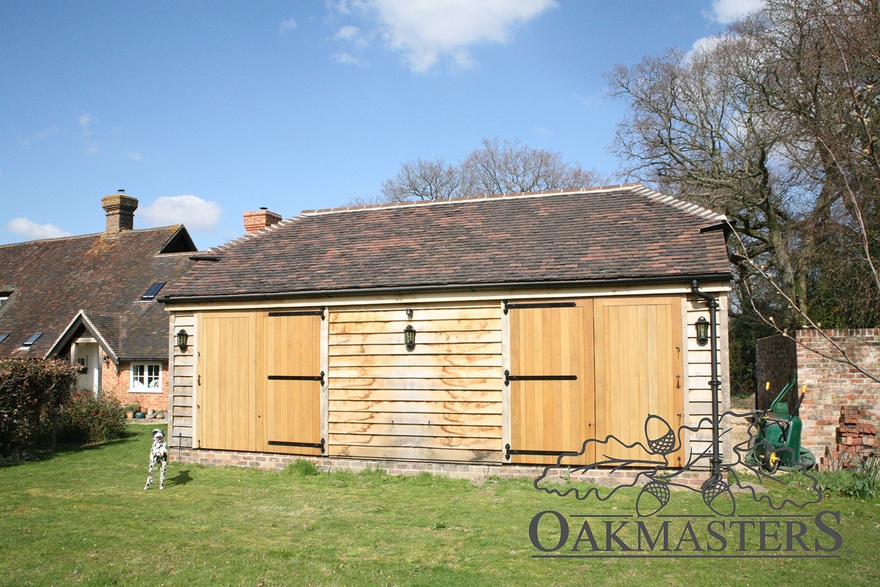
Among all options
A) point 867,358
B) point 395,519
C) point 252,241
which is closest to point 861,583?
point 395,519

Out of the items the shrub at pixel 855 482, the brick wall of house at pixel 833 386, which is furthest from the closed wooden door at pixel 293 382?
the brick wall of house at pixel 833 386

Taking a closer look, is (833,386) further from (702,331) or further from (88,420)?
(88,420)

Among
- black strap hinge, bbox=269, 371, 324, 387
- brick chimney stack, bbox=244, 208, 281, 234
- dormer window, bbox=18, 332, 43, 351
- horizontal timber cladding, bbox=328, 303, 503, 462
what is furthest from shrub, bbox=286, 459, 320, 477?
dormer window, bbox=18, 332, 43, 351

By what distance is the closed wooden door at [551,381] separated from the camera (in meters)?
10.3

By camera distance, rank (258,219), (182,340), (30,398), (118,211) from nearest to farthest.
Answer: (182,340), (30,398), (258,219), (118,211)

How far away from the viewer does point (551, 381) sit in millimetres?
10469

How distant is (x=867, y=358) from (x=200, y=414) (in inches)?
461

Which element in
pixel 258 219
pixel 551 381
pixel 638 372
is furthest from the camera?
pixel 258 219

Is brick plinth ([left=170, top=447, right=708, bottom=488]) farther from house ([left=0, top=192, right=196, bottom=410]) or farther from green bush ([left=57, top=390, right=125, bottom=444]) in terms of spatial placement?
house ([left=0, top=192, right=196, bottom=410])

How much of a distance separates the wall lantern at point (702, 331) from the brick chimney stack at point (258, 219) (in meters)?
10.2

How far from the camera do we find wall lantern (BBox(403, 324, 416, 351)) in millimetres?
11172

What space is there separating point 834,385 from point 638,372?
4270 millimetres

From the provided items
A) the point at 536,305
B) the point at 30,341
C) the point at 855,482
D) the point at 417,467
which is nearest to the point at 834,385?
the point at 855,482

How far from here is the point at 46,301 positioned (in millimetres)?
26016
